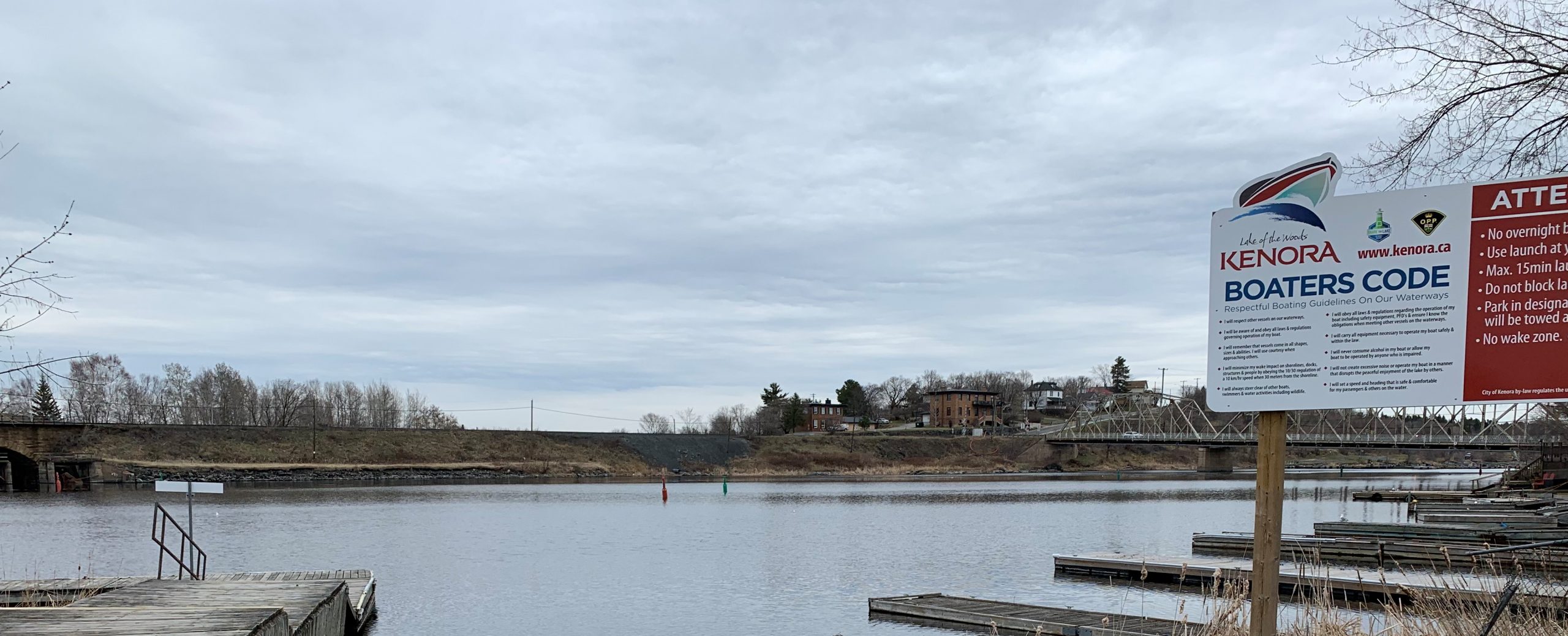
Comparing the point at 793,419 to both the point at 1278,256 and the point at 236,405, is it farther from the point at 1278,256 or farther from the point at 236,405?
the point at 1278,256

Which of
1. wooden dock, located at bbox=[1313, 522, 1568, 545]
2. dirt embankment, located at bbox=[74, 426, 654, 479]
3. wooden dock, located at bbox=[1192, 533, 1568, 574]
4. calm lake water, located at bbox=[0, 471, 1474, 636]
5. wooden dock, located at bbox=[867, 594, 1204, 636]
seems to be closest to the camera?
wooden dock, located at bbox=[867, 594, 1204, 636]

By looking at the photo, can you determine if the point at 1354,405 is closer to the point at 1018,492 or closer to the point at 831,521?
the point at 831,521

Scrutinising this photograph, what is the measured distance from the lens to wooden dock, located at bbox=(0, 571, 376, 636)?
34.9 ft

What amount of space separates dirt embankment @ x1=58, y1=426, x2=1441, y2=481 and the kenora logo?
296ft

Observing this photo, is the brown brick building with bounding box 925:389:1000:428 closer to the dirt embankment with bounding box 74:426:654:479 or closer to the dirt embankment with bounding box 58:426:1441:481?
the dirt embankment with bounding box 58:426:1441:481

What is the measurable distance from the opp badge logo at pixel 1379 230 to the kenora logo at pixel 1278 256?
0.22 meters

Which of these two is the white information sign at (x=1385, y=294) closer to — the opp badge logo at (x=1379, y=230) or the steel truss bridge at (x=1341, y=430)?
the opp badge logo at (x=1379, y=230)

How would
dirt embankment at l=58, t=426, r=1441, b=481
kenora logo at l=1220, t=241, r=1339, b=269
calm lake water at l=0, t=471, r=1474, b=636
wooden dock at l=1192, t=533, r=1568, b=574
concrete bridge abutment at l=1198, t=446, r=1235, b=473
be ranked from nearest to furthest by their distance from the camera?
1. kenora logo at l=1220, t=241, r=1339, b=269
2. wooden dock at l=1192, t=533, r=1568, b=574
3. calm lake water at l=0, t=471, r=1474, b=636
4. dirt embankment at l=58, t=426, r=1441, b=481
5. concrete bridge abutment at l=1198, t=446, r=1235, b=473

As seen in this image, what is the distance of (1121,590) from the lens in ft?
83.2

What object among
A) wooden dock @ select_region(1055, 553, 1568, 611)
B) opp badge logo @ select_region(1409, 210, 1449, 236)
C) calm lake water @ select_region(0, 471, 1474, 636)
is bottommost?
calm lake water @ select_region(0, 471, 1474, 636)

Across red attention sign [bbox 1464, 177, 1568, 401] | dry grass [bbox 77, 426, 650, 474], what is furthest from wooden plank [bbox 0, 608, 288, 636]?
dry grass [bbox 77, 426, 650, 474]

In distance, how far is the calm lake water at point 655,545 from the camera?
24781 millimetres

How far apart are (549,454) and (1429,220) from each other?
11059 cm

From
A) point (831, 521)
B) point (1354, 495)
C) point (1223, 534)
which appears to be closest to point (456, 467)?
point (831, 521)
